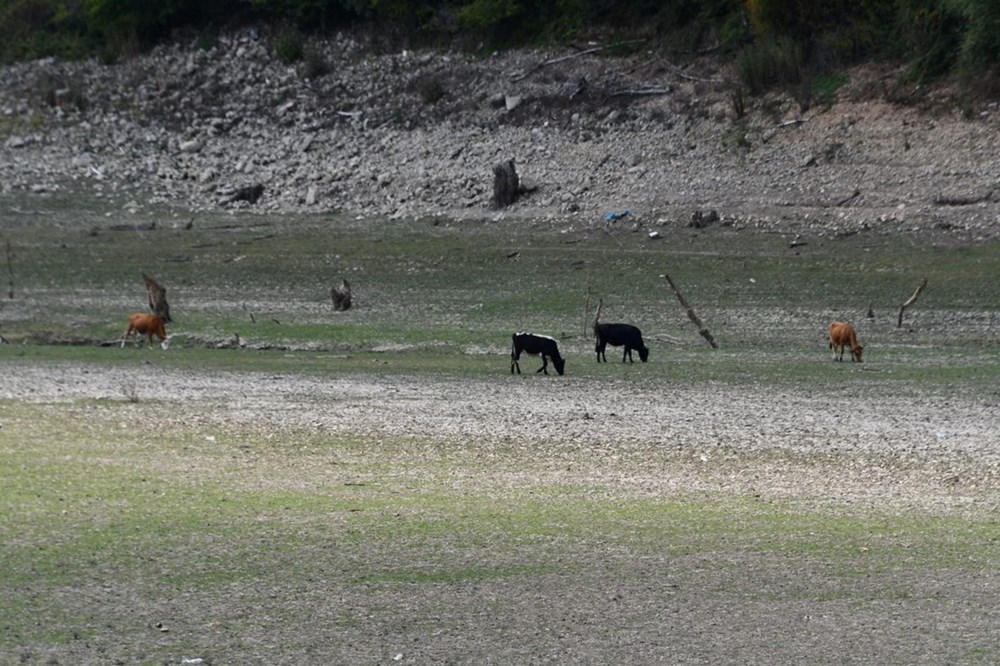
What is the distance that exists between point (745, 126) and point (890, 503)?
27424 millimetres

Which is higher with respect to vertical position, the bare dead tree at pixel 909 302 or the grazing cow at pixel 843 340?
the bare dead tree at pixel 909 302

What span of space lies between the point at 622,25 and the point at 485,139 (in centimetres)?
802

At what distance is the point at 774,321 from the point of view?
26859mm

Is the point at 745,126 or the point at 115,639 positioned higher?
the point at 745,126

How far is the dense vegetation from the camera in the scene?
38750 mm

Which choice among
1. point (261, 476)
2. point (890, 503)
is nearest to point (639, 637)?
point (890, 503)

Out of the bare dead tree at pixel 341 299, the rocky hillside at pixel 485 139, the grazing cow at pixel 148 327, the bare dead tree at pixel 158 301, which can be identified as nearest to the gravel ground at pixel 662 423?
the grazing cow at pixel 148 327

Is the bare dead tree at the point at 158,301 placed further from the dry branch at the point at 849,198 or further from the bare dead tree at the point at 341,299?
the dry branch at the point at 849,198

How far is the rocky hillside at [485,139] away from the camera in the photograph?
3450 cm

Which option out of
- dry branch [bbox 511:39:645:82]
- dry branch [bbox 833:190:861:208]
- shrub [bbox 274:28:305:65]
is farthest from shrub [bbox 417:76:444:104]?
dry branch [bbox 833:190:861:208]

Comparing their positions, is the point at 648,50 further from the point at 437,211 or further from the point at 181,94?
the point at 181,94

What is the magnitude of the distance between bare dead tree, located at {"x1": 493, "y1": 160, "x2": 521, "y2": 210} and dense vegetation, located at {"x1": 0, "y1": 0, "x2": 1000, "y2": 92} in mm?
8021

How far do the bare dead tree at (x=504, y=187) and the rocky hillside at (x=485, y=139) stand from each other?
0.92 ft

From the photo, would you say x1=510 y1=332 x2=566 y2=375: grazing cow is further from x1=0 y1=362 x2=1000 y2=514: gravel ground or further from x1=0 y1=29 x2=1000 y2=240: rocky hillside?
x1=0 y1=29 x2=1000 y2=240: rocky hillside
